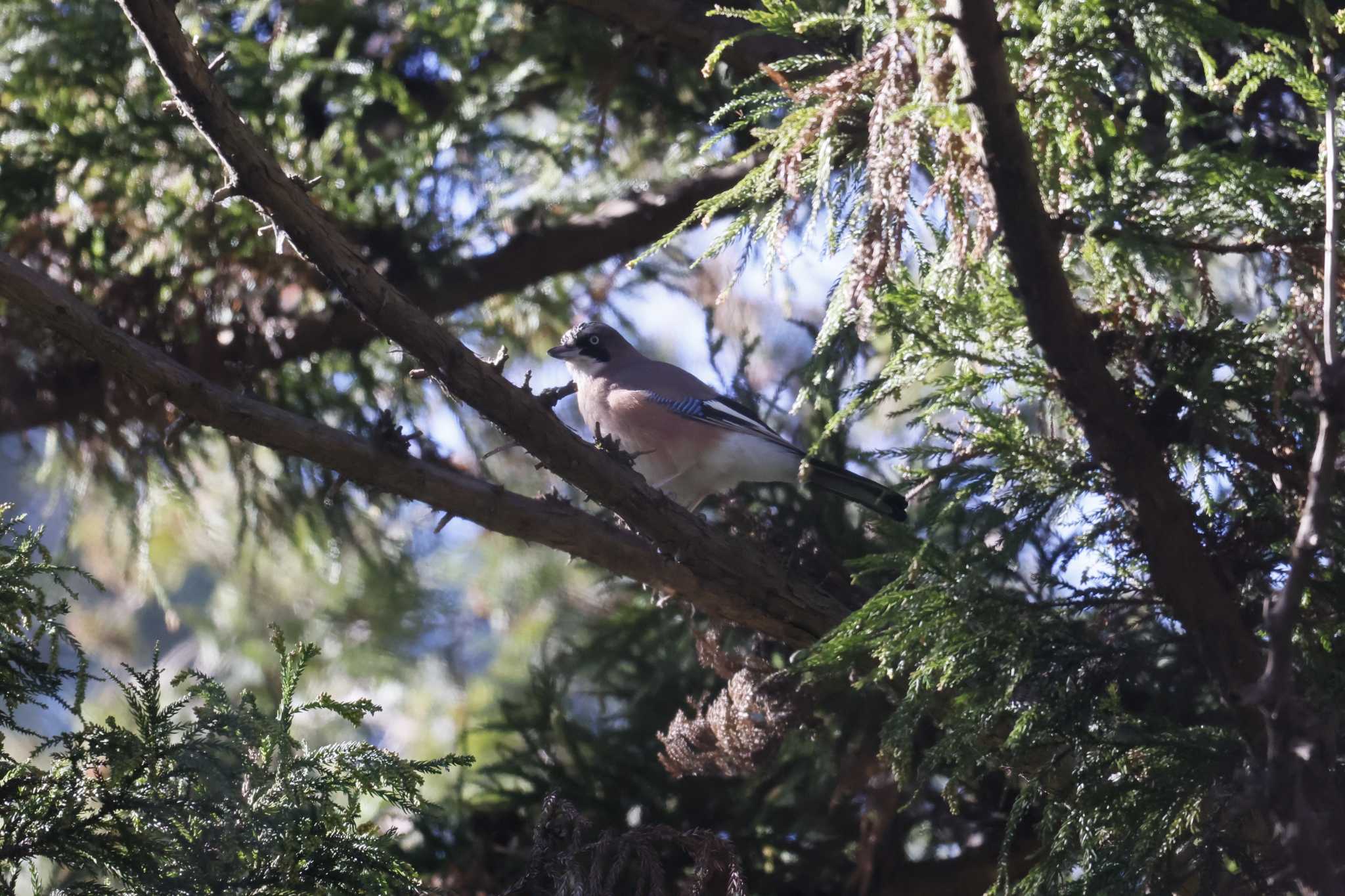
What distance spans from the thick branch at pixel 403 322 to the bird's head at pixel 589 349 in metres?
1.99

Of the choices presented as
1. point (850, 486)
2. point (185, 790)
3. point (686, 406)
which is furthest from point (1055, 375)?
point (686, 406)

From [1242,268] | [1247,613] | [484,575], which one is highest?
[484,575]

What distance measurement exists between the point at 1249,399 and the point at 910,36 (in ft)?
3.55

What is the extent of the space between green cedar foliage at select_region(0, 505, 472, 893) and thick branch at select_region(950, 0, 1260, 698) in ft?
5.15

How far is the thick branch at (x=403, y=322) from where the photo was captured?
8.38 ft

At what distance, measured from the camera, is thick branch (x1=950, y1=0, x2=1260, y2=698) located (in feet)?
7.69

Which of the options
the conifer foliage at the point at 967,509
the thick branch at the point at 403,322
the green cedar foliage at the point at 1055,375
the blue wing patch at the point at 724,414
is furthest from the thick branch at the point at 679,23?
the thick branch at the point at 403,322

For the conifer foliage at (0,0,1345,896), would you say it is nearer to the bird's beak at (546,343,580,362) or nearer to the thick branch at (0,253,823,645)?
the thick branch at (0,253,823,645)

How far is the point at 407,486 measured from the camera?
10.7 feet

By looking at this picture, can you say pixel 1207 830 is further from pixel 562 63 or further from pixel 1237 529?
pixel 562 63

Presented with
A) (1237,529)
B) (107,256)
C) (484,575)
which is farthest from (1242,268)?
(484,575)

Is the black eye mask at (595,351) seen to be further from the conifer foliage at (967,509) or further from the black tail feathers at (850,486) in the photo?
the conifer foliage at (967,509)

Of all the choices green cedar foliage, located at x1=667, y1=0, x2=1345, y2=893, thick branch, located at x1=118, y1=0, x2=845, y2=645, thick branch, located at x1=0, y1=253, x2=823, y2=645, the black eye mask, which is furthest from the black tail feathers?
the black eye mask

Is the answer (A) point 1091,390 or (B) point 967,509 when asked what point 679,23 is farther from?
(A) point 1091,390
